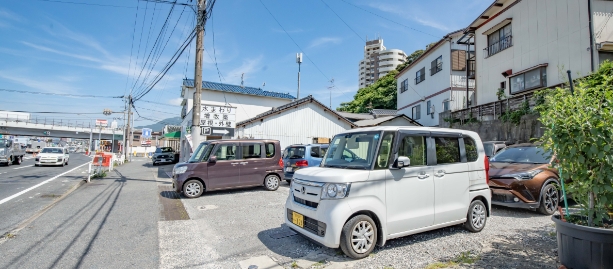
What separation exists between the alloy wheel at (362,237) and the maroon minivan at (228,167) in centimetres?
613

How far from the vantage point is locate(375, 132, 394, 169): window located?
4.16 meters

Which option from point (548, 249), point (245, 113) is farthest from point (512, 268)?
point (245, 113)

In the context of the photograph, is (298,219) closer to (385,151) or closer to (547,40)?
(385,151)

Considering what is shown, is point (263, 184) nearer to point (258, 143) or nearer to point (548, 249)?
point (258, 143)

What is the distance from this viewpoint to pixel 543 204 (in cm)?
605

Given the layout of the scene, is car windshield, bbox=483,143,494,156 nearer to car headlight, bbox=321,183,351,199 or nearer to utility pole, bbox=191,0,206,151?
car headlight, bbox=321,183,351,199

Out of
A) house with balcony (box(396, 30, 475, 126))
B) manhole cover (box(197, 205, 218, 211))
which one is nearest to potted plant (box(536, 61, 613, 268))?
manhole cover (box(197, 205, 218, 211))

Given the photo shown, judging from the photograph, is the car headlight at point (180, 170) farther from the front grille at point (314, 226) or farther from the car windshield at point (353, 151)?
the front grille at point (314, 226)

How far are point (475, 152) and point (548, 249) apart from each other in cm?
168

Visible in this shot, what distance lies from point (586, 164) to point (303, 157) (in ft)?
26.3

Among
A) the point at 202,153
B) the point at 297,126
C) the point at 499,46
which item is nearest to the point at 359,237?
the point at 202,153

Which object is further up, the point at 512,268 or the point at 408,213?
the point at 408,213

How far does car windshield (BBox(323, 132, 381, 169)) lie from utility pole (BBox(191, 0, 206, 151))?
8261 millimetres

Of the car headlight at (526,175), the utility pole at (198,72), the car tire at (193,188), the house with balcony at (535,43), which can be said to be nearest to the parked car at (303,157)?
the car tire at (193,188)
